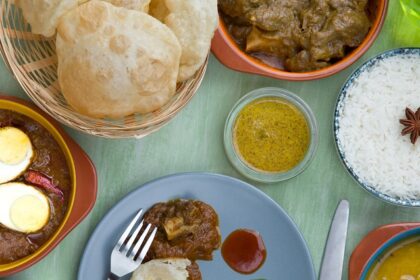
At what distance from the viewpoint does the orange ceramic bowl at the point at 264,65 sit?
5.74 ft

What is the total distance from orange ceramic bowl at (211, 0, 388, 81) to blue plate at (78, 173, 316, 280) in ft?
1.06

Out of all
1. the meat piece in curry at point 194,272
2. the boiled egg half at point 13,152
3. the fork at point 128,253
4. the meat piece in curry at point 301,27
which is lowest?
the meat piece in curry at point 194,272

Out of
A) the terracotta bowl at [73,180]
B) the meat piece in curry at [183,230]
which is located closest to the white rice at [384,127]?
the meat piece in curry at [183,230]

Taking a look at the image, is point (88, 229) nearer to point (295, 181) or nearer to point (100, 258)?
point (100, 258)

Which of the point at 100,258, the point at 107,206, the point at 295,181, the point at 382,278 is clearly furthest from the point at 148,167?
the point at 382,278

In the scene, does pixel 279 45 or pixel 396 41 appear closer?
pixel 279 45

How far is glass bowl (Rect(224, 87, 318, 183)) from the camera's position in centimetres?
188

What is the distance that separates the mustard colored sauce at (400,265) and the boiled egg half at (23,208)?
0.95 m

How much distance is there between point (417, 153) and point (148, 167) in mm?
794

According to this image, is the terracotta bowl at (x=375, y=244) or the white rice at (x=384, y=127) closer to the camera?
the terracotta bowl at (x=375, y=244)

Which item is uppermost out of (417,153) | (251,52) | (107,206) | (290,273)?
(251,52)

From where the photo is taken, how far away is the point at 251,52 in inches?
71.7

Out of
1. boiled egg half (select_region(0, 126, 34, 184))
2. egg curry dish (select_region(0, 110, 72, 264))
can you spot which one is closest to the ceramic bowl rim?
egg curry dish (select_region(0, 110, 72, 264))

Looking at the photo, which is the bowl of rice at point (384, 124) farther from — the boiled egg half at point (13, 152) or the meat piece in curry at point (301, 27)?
the boiled egg half at point (13, 152)
